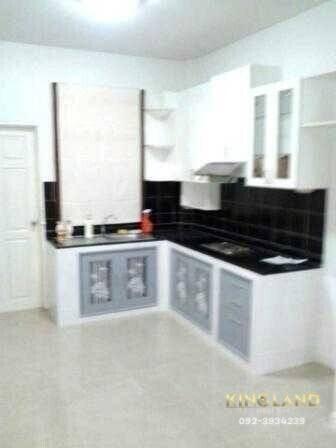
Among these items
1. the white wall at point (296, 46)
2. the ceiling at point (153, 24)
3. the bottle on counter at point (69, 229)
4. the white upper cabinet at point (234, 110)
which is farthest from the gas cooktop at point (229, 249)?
the ceiling at point (153, 24)

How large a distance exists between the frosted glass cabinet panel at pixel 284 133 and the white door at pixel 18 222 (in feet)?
8.10

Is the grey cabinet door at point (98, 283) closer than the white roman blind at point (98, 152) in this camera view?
Yes

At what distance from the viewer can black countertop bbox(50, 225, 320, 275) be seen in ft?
9.83

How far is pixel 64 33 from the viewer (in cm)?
357

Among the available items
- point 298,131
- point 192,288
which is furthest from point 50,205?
point 298,131

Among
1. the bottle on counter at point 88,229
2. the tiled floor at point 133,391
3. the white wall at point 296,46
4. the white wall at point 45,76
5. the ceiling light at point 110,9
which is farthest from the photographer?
the bottle on counter at point 88,229

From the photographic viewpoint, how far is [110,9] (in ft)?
9.61

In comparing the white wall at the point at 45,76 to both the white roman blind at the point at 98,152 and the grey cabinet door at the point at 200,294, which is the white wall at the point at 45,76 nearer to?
the white roman blind at the point at 98,152

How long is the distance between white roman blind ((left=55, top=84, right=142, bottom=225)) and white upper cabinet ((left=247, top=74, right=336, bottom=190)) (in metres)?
1.72

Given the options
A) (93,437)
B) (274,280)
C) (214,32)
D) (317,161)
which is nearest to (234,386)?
(274,280)

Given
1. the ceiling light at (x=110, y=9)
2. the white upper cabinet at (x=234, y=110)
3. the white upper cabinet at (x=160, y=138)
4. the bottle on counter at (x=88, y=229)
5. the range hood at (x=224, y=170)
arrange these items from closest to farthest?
the ceiling light at (x=110, y=9) < the white upper cabinet at (x=234, y=110) < the range hood at (x=224, y=170) < the bottle on counter at (x=88, y=229) < the white upper cabinet at (x=160, y=138)

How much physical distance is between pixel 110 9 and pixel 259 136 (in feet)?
4.75

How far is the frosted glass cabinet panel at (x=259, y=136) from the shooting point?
10.3 feet

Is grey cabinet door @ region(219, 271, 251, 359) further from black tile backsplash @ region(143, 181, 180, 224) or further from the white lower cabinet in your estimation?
black tile backsplash @ region(143, 181, 180, 224)
